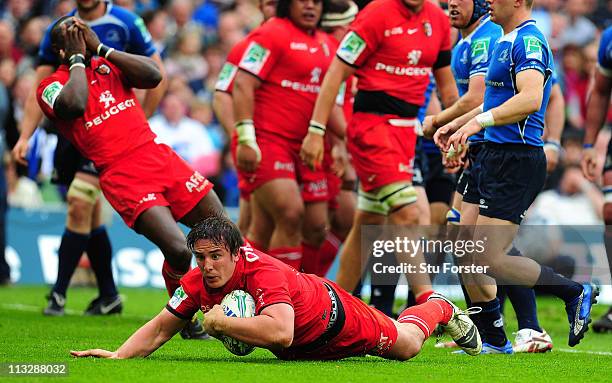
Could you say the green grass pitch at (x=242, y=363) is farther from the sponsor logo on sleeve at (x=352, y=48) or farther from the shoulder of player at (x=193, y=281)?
the sponsor logo on sleeve at (x=352, y=48)

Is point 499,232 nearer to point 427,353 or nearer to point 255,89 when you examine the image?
point 427,353

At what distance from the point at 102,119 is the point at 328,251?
12.5ft

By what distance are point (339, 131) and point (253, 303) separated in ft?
15.7

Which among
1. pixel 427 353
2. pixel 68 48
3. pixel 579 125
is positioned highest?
pixel 68 48

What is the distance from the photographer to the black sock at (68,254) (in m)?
10.7

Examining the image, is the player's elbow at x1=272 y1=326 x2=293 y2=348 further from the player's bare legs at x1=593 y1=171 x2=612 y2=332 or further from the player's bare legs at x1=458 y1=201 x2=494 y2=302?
the player's bare legs at x1=593 y1=171 x2=612 y2=332

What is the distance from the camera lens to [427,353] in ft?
27.3

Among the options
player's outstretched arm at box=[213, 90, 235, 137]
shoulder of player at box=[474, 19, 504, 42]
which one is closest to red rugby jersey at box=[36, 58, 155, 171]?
shoulder of player at box=[474, 19, 504, 42]

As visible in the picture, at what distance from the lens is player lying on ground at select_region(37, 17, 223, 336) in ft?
28.2

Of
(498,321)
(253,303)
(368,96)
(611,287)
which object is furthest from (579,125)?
(253,303)

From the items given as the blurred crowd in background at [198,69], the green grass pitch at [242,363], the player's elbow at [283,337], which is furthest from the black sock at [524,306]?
the blurred crowd in background at [198,69]

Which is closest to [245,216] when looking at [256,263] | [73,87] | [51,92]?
[51,92]

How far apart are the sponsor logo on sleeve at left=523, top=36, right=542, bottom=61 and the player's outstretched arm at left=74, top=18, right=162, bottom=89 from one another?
9.05 feet

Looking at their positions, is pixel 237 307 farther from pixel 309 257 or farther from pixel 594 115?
pixel 594 115
